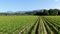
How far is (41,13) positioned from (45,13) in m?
6.41

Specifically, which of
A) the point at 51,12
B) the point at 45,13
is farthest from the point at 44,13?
the point at 51,12

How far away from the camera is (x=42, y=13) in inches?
7426

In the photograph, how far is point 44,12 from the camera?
633ft

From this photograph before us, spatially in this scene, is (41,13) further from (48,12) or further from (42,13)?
(48,12)

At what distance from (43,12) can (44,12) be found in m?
1.41

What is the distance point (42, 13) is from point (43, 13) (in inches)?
61.6

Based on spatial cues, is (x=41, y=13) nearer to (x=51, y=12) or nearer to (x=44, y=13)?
(x=44, y=13)

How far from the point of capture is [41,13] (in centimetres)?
18800

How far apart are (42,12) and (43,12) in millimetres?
1654

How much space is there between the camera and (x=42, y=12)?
192 metres

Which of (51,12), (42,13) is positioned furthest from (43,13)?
(51,12)

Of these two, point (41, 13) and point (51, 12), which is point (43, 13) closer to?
point (41, 13)

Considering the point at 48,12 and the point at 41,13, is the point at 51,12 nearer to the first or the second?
the point at 48,12

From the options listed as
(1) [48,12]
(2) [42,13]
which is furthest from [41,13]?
(1) [48,12]
